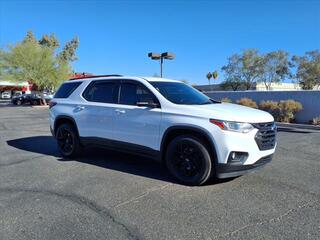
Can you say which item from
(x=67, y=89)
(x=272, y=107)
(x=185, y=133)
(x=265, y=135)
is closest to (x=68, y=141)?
(x=67, y=89)

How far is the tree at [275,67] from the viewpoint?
5038cm

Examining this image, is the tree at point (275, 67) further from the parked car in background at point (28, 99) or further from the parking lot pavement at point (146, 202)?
the parking lot pavement at point (146, 202)

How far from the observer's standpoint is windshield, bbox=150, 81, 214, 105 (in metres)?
5.86

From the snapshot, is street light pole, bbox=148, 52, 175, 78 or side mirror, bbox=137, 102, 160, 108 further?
street light pole, bbox=148, 52, 175, 78

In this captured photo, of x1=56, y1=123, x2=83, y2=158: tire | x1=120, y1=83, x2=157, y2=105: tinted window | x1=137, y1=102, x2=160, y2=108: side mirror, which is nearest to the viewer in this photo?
x1=137, y1=102, x2=160, y2=108: side mirror

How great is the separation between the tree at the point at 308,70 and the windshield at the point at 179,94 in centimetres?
4728

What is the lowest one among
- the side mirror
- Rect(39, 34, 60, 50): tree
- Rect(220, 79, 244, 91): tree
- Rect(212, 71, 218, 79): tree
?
the side mirror

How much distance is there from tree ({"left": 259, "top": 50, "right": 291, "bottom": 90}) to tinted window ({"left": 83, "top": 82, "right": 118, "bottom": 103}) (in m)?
47.5

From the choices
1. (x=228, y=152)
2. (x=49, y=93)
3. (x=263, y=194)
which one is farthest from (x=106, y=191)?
(x=49, y=93)

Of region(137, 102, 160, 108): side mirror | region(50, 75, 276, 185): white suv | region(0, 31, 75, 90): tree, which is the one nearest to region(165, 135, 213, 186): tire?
region(50, 75, 276, 185): white suv

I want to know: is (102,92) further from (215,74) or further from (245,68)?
(215,74)

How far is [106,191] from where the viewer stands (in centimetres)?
507

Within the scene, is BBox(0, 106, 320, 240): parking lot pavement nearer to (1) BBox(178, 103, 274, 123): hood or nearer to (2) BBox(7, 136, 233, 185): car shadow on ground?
(2) BBox(7, 136, 233, 185): car shadow on ground

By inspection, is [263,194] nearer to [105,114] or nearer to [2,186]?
[105,114]
